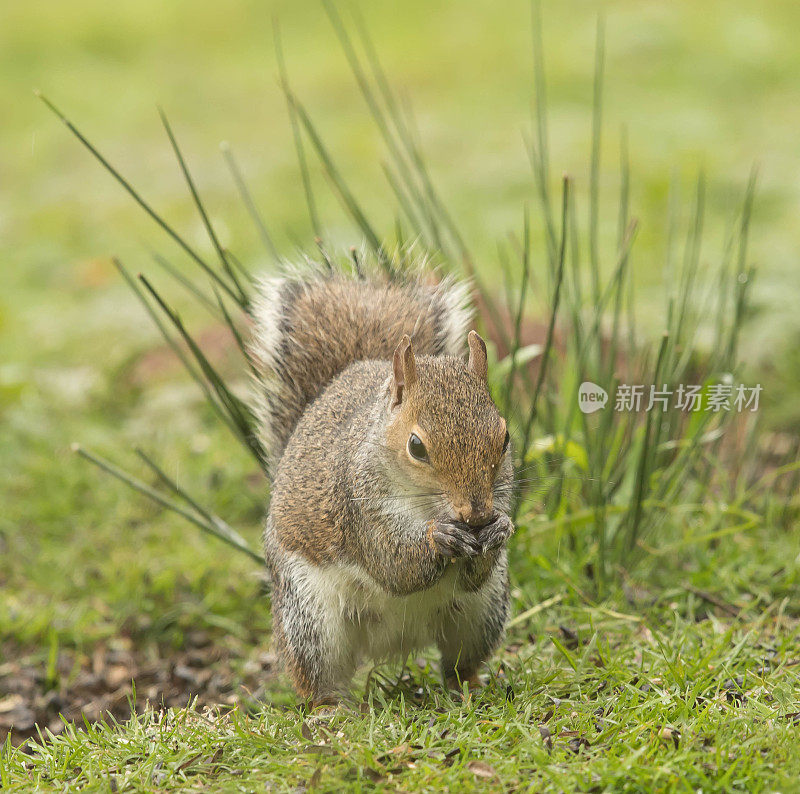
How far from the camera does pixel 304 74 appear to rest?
9547 millimetres

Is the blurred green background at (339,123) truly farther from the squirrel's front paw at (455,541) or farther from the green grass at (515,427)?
the squirrel's front paw at (455,541)

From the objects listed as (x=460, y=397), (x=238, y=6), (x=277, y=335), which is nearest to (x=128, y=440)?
(x=277, y=335)

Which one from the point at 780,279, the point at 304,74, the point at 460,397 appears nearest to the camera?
the point at 460,397

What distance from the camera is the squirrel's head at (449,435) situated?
2062 mm

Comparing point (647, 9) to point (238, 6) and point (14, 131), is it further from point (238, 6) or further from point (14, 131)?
point (14, 131)

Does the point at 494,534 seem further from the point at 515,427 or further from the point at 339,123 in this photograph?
the point at 339,123

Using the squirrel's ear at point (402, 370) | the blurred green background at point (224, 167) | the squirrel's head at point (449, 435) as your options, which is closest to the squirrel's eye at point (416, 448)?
the squirrel's head at point (449, 435)

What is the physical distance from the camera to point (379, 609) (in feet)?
7.78

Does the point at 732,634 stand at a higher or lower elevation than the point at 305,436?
lower

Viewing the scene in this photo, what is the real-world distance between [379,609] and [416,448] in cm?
47

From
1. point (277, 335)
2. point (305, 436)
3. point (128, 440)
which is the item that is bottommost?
point (128, 440)

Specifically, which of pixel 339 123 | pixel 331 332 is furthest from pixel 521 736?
pixel 339 123

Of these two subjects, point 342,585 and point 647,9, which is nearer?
point 342,585

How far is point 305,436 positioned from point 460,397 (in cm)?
59
